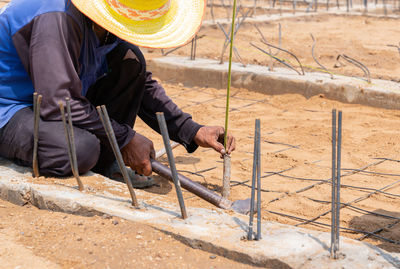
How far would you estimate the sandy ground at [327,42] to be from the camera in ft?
19.5

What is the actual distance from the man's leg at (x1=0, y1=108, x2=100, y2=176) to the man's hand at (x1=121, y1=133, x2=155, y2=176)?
0.48ft

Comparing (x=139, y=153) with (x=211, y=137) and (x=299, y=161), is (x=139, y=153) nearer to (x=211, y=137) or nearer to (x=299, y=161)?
(x=211, y=137)

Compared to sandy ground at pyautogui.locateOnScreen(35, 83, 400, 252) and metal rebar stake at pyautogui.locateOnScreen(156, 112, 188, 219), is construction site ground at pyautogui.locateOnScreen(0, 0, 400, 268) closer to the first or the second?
sandy ground at pyautogui.locateOnScreen(35, 83, 400, 252)

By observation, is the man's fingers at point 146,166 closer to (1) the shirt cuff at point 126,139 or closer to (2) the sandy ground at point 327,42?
(1) the shirt cuff at point 126,139

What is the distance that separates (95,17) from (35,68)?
0.33 metres

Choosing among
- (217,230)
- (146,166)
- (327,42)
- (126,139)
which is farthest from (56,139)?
(327,42)

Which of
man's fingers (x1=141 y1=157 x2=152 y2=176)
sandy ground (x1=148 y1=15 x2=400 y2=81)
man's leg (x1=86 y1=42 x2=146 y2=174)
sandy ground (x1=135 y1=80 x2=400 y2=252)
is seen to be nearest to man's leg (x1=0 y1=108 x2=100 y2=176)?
man's fingers (x1=141 y1=157 x2=152 y2=176)

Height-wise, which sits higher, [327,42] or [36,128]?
[36,128]

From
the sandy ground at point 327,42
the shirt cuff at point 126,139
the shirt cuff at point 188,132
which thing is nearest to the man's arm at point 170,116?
the shirt cuff at point 188,132

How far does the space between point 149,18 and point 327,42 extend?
5.36 metres

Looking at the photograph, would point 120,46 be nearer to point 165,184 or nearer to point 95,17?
point 95,17

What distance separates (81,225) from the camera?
2102mm

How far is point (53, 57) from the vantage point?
7.66 feet

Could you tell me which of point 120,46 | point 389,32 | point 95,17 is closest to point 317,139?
point 120,46
